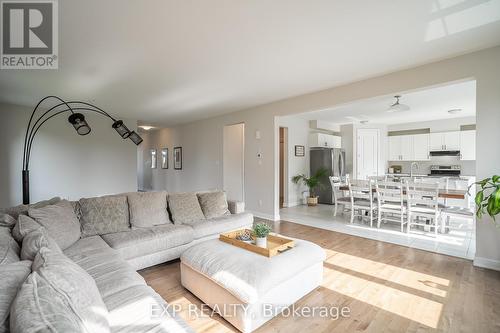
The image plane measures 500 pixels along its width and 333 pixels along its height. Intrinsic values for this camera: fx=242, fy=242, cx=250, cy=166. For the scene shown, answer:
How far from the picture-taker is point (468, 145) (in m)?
6.39

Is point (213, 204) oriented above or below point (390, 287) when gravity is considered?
above

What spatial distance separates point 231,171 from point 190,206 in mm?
3052

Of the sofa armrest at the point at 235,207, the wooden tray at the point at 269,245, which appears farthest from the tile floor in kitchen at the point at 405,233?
the wooden tray at the point at 269,245

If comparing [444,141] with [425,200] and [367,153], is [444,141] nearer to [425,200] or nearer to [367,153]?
[367,153]

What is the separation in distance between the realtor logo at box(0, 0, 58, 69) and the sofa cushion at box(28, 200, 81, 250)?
1703 mm

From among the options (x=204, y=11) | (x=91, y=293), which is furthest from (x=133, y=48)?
(x=91, y=293)

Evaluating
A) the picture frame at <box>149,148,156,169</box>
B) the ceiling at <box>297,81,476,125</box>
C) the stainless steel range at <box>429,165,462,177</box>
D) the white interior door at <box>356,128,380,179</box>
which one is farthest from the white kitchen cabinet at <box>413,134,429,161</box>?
the picture frame at <box>149,148,156,169</box>

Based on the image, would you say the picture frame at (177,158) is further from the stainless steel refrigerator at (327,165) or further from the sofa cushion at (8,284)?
the sofa cushion at (8,284)

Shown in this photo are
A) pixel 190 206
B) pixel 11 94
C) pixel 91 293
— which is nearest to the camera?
pixel 91 293

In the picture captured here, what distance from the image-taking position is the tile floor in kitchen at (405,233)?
11.0 feet

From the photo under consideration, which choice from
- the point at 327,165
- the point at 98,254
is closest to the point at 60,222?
the point at 98,254

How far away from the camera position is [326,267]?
278 centimetres

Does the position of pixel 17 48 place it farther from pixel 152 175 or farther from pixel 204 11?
pixel 152 175

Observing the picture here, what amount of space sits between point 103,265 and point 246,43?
8.02ft
